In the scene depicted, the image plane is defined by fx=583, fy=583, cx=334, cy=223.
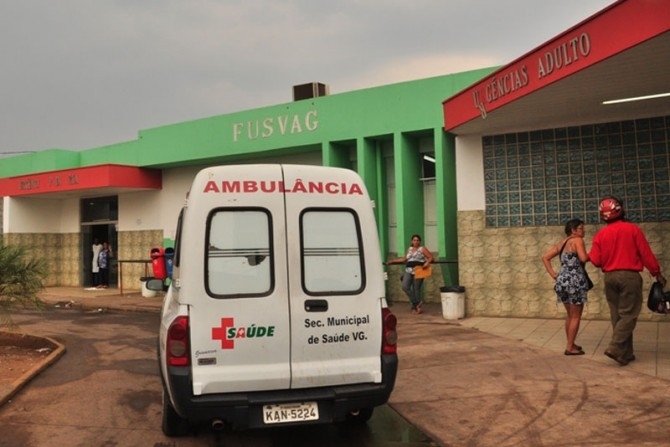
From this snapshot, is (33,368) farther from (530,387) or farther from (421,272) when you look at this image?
(421,272)

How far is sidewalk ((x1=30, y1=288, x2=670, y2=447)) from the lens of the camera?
4.71m

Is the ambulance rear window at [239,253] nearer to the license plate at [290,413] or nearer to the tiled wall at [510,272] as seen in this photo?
the license plate at [290,413]

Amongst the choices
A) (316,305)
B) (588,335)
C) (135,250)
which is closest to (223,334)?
(316,305)

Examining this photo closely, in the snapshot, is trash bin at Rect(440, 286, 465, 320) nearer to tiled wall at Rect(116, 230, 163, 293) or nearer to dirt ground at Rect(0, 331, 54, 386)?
dirt ground at Rect(0, 331, 54, 386)

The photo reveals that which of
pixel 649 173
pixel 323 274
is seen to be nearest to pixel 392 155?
pixel 649 173

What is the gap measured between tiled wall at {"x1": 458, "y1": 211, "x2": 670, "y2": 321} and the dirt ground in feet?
23.5

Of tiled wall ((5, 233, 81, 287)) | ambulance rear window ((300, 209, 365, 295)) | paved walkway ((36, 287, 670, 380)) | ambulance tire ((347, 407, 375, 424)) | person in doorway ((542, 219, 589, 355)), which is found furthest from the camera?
tiled wall ((5, 233, 81, 287))

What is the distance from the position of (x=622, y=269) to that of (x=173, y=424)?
16.1ft

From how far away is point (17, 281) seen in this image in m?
8.42

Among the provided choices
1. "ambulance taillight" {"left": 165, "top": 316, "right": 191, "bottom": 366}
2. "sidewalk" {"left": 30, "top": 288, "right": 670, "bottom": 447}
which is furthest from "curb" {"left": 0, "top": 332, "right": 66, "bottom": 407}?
"sidewalk" {"left": 30, "top": 288, "right": 670, "bottom": 447}

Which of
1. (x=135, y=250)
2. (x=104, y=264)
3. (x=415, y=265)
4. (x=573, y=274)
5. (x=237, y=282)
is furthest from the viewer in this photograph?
(x=104, y=264)

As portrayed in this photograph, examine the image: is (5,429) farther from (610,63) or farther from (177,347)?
(610,63)

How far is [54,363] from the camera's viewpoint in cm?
782

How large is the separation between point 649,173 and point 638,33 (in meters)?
4.38
